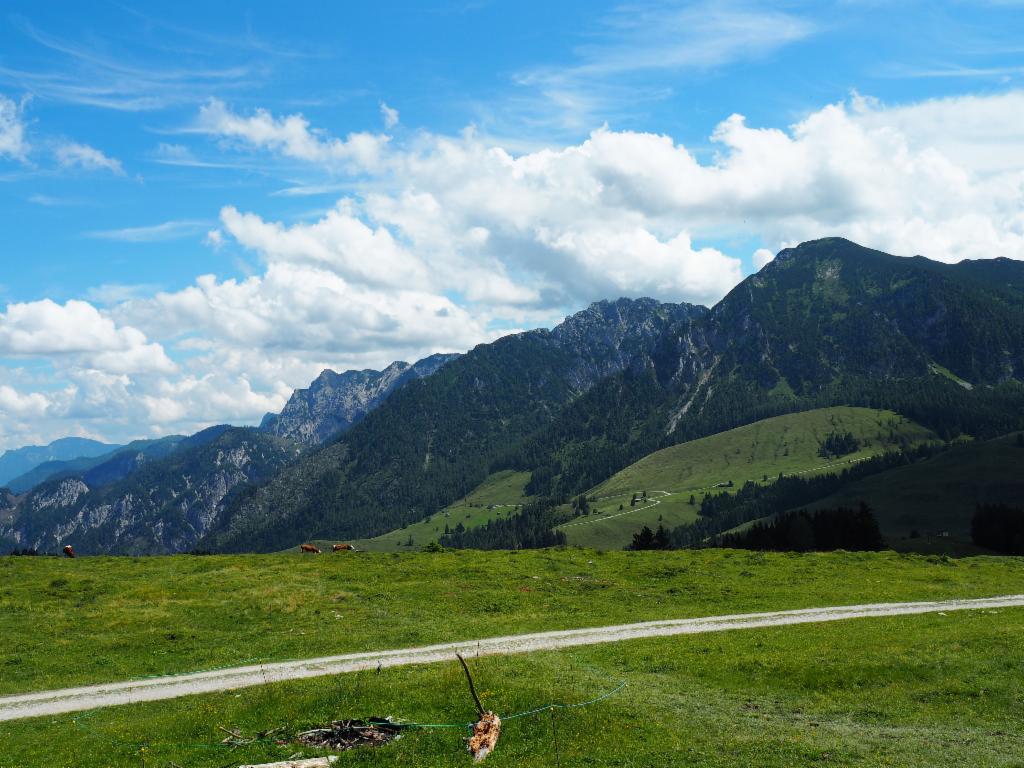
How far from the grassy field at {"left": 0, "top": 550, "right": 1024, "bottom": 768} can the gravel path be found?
214 cm

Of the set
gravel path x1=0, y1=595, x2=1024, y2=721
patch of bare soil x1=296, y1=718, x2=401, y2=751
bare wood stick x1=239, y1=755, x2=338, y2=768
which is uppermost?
bare wood stick x1=239, y1=755, x2=338, y2=768

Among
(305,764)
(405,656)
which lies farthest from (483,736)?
(405,656)

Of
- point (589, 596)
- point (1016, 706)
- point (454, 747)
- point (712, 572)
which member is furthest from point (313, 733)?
point (712, 572)

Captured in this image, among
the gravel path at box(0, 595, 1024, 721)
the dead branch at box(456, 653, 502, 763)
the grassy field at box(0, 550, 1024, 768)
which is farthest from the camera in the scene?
the gravel path at box(0, 595, 1024, 721)

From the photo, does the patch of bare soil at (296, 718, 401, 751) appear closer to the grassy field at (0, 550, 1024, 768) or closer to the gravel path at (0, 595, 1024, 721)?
the grassy field at (0, 550, 1024, 768)

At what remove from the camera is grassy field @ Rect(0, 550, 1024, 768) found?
2591cm

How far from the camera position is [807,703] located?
98.1 ft

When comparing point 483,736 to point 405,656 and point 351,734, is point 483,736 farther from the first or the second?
point 405,656

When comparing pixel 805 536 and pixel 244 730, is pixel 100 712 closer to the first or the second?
pixel 244 730

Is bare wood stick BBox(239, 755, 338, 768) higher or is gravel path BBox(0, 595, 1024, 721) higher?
bare wood stick BBox(239, 755, 338, 768)

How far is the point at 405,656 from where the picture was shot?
40.9m

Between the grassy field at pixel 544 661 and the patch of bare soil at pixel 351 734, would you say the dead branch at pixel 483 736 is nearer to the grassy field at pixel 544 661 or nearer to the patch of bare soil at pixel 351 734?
the grassy field at pixel 544 661

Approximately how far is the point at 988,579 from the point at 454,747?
60.0m

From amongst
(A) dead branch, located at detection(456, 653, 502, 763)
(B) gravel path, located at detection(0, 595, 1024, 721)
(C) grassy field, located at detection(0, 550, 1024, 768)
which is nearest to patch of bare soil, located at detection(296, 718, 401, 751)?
(C) grassy field, located at detection(0, 550, 1024, 768)
